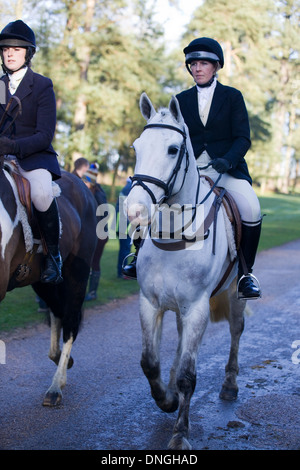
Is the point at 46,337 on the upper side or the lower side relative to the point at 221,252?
lower

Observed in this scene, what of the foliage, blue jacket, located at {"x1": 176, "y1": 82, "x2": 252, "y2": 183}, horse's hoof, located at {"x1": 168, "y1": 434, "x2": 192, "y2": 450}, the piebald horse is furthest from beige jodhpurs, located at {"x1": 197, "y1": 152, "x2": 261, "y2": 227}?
the foliage

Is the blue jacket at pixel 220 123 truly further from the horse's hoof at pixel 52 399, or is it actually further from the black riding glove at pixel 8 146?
the horse's hoof at pixel 52 399

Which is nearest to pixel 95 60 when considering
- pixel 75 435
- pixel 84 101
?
pixel 84 101

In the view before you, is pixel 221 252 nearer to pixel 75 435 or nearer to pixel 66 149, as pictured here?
pixel 75 435

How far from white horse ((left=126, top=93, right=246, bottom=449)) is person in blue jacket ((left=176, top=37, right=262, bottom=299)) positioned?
0.50 meters

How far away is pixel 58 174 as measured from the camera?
213 inches

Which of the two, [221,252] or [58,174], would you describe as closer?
[221,252]

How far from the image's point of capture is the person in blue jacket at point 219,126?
17.6 ft

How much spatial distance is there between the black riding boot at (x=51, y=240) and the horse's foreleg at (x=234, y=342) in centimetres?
193

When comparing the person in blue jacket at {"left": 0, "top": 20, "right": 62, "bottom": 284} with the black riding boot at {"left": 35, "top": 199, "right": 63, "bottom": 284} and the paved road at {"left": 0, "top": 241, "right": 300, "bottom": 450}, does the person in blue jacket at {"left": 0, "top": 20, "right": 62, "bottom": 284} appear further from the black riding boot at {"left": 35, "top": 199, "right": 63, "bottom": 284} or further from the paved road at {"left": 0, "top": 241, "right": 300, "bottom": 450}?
the paved road at {"left": 0, "top": 241, "right": 300, "bottom": 450}

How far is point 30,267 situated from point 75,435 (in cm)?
155

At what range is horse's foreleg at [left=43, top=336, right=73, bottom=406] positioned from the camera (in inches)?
210

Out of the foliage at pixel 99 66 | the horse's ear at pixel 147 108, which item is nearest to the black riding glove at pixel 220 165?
the horse's ear at pixel 147 108
